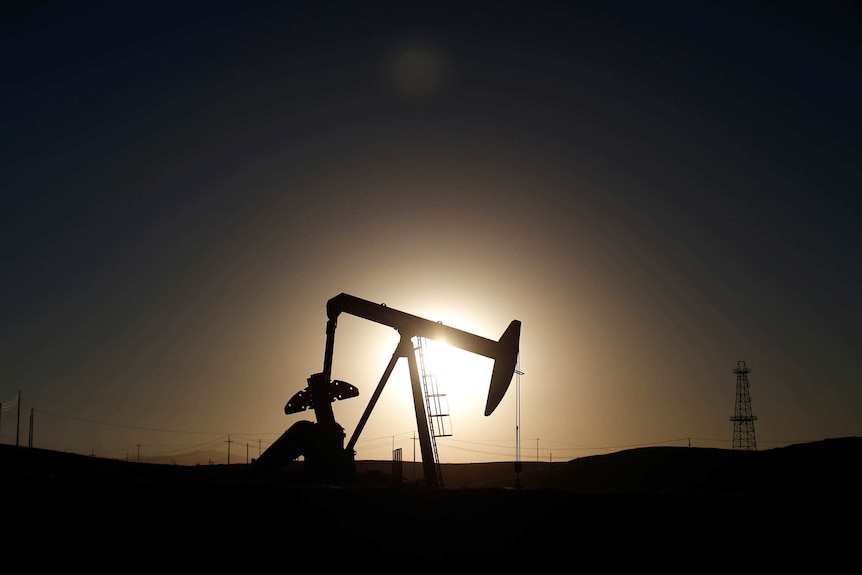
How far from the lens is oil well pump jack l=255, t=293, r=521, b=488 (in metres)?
20.4

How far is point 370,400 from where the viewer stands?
21.8 m

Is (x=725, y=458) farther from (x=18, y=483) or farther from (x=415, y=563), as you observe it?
(x=18, y=483)

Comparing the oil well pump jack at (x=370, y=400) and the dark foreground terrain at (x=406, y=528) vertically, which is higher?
the oil well pump jack at (x=370, y=400)

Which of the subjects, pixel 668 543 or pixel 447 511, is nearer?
pixel 668 543

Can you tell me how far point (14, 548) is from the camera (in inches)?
446

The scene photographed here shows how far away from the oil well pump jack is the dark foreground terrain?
6.01 metres

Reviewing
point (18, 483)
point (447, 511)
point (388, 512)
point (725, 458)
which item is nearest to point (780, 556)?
point (447, 511)

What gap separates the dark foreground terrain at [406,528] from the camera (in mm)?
12000

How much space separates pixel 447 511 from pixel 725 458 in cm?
2649

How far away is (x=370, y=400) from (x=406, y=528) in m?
8.40

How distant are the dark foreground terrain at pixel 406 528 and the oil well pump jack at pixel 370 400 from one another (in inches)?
237

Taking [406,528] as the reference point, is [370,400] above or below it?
above

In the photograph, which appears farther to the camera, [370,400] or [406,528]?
[370,400]

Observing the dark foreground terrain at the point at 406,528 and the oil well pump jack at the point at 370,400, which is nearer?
the dark foreground terrain at the point at 406,528
